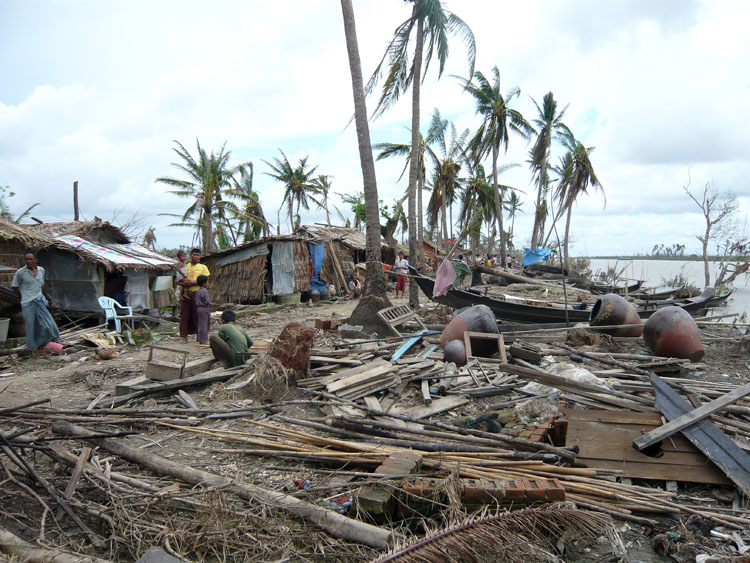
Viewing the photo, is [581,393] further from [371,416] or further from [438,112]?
[438,112]

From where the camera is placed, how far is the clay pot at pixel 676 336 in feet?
22.7

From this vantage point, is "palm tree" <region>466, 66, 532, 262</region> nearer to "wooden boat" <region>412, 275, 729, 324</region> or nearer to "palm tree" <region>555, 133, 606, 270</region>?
"palm tree" <region>555, 133, 606, 270</region>

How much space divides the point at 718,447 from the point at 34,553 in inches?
191

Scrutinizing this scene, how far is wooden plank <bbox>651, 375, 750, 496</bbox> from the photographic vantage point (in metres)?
3.43

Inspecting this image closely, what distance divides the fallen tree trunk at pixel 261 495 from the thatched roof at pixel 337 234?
48.8 feet

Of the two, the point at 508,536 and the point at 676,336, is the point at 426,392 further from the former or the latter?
the point at 676,336

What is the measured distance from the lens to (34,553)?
2576 mm

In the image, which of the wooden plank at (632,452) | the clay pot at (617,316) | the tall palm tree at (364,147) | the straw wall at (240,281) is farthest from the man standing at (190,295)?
the clay pot at (617,316)

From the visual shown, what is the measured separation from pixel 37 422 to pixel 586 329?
8243 millimetres

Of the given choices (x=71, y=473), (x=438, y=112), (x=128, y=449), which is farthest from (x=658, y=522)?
(x=438, y=112)

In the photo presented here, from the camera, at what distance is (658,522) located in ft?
10.2

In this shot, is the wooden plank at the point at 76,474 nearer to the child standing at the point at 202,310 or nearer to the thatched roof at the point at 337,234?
the child standing at the point at 202,310

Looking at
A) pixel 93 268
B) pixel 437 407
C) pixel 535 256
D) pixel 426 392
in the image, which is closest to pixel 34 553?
pixel 437 407

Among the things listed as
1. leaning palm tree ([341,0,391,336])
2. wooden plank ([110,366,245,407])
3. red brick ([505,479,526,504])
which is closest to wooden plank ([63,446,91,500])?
wooden plank ([110,366,245,407])
